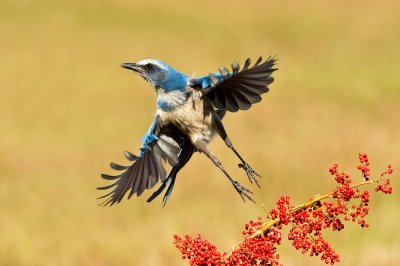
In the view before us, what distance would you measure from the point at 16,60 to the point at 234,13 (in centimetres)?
793

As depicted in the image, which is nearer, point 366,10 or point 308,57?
point 308,57

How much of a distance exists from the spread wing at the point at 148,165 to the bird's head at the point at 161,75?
0.26m

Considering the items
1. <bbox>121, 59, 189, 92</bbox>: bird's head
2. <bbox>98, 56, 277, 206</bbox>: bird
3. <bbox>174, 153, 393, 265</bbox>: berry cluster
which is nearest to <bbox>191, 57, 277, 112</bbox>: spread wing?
<bbox>98, 56, 277, 206</bbox>: bird

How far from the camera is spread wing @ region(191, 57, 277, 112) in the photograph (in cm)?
630

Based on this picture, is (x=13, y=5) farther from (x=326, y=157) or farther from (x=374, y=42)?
(x=326, y=157)

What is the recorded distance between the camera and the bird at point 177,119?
655 cm

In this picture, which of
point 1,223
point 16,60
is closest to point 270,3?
point 16,60

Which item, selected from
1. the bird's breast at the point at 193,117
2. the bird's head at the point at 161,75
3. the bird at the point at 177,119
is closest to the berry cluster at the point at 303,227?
the bird at the point at 177,119

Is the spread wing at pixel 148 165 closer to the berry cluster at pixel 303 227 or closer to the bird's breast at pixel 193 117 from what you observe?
the bird's breast at pixel 193 117

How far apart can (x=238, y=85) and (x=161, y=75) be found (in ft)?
2.24

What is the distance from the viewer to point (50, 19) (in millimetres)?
26547

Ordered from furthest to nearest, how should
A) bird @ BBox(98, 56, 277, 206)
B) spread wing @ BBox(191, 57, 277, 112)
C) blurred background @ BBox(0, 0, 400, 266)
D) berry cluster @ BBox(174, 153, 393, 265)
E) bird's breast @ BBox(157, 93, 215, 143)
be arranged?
1. blurred background @ BBox(0, 0, 400, 266)
2. bird's breast @ BBox(157, 93, 215, 143)
3. bird @ BBox(98, 56, 277, 206)
4. spread wing @ BBox(191, 57, 277, 112)
5. berry cluster @ BBox(174, 153, 393, 265)

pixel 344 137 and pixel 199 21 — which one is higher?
pixel 199 21

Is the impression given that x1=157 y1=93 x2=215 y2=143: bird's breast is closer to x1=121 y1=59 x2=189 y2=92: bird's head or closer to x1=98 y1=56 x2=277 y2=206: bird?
x1=98 y1=56 x2=277 y2=206: bird
